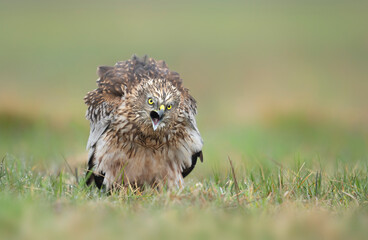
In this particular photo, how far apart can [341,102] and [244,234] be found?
1157 cm

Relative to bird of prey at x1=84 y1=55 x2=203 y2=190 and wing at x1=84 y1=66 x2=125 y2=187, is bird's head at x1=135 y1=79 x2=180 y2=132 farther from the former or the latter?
wing at x1=84 y1=66 x2=125 y2=187

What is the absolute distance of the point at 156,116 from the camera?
559cm

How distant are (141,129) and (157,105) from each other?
287 millimetres

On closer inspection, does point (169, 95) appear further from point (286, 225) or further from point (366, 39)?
point (366, 39)

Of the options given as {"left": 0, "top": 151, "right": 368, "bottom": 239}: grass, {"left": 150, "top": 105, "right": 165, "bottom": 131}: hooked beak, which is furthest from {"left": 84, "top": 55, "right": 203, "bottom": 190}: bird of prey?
{"left": 0, "top": 151, "right": 368, "bottom": 239}: grass

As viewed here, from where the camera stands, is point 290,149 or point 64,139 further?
point 64,139

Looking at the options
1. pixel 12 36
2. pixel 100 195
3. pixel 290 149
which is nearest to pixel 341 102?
pixel 290 149

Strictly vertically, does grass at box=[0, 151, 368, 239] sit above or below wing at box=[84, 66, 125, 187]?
below

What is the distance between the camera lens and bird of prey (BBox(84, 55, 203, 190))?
560 centimetres

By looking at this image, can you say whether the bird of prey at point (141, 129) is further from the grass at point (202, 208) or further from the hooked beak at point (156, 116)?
the grass at point (202, 208)

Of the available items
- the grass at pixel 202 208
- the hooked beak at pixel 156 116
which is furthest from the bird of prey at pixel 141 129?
the grass at pixel 202 208

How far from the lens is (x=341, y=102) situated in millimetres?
14609

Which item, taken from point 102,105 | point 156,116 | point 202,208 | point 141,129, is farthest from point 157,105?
point 202,208

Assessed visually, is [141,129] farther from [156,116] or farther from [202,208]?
[202,208]
